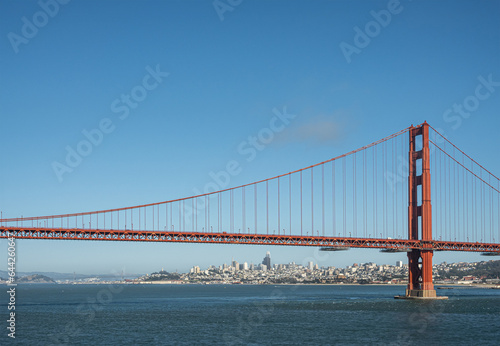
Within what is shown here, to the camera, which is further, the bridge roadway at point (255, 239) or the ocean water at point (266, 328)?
the bridge roadway at point (255, 239)

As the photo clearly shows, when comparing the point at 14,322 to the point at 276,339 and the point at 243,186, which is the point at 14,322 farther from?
the point at 243,186

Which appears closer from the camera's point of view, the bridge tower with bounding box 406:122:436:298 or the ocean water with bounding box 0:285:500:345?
the ocean water with bounding box 0:285:500:345

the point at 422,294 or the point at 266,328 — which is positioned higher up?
the point at 266,328

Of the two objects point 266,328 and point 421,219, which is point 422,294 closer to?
point 421,219

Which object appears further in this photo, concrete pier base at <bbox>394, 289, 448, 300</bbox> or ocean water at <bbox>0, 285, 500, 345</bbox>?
concrete pier base at <bbox>394, 289, 448, 300</bbox>

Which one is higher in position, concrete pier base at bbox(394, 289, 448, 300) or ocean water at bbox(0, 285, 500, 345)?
ocean water at bbox(0, 285, 500, 345)

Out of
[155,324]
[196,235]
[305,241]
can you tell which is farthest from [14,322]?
[305,241]

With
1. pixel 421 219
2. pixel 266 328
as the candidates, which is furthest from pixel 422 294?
A: pixel 266 328
